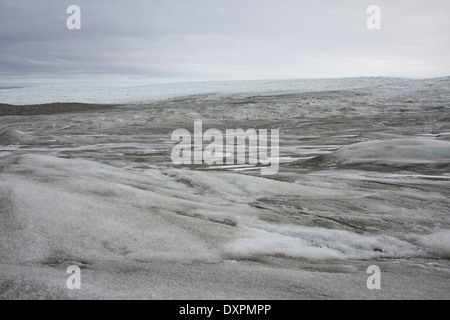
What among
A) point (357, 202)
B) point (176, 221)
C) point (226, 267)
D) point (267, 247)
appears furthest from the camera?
point (357, 202)

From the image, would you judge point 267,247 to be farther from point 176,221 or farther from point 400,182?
point 400,182

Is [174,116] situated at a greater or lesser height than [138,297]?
greater

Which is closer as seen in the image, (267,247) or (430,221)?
(267,247)

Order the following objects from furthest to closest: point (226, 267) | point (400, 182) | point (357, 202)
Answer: point (400, 182), point (357, 202), point (226, 267)

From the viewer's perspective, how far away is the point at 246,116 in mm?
18641

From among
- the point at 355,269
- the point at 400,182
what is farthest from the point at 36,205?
the point at 400,182

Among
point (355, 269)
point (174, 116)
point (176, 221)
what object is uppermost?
point (174, 116)

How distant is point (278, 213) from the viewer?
3885mm

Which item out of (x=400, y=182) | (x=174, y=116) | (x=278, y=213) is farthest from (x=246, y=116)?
(x=278, y=213)

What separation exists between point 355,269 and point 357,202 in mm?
1706
